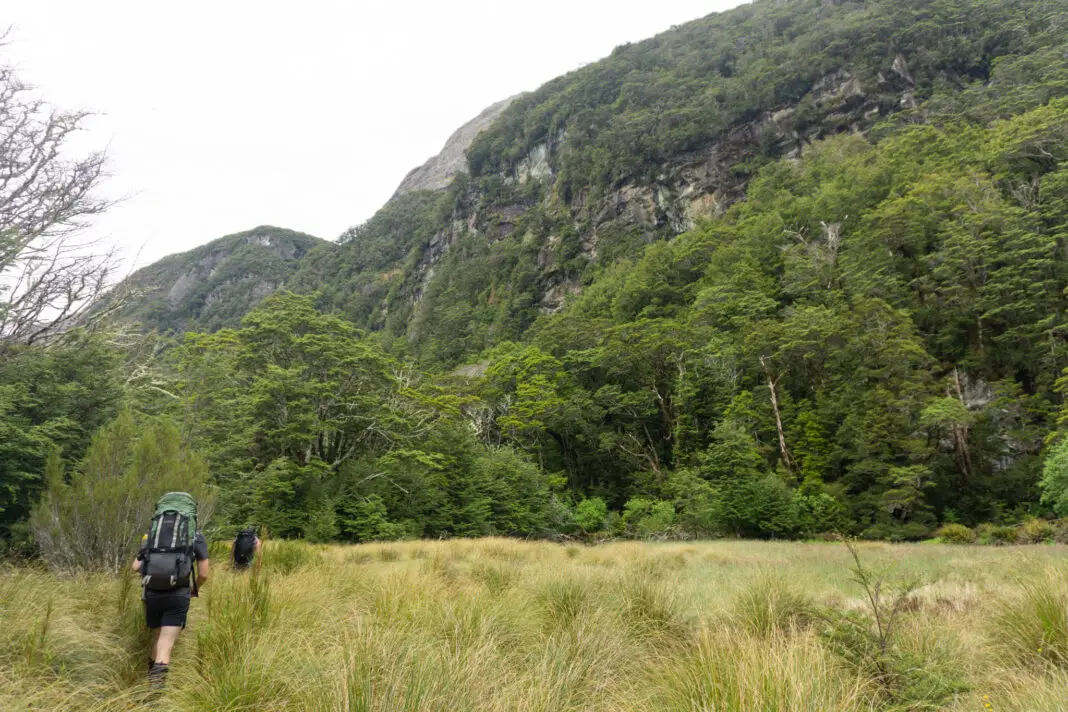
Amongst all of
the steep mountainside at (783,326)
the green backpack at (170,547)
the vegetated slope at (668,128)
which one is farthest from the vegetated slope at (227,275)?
the green backpack at (170,547)

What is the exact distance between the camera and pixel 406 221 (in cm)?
11100

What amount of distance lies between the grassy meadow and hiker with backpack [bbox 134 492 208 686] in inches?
6.2

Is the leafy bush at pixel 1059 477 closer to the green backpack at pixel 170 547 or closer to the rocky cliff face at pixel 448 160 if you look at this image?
the green backpack at pixel 170 547

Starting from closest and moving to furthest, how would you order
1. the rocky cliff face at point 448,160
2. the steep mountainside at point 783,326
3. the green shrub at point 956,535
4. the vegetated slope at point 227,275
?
the green shrub at point 956,535 < the steep mountainside at point 783,326 < the vegetated slope at point 227,275 < the rocky cliff face at point 448,160

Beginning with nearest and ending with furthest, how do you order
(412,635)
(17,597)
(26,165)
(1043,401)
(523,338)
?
(412,635) < (17,597) < (26,165) < (1043,401) < (523,338)

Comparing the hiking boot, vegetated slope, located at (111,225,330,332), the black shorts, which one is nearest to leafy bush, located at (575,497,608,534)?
the black shorts

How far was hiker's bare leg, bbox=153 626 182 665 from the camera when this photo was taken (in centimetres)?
332

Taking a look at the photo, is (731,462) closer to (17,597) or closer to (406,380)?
(406,380)

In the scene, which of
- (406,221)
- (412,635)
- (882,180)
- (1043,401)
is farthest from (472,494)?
(406,221)

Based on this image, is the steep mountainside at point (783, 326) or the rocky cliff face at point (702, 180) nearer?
the steep mountainside at point (783, 326)

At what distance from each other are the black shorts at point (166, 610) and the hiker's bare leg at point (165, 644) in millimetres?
41

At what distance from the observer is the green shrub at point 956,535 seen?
58.8ft

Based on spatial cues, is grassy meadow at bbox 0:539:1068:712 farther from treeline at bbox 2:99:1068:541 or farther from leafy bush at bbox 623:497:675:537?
leafy bush at bbox 623:497:675:537

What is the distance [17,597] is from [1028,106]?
5221 cm
